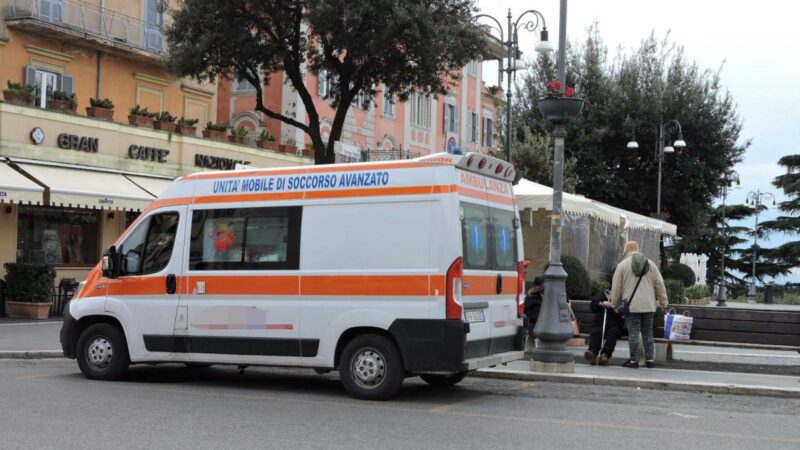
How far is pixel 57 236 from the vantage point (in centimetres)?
2353

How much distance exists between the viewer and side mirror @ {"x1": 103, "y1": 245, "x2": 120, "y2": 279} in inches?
415

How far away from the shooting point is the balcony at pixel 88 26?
23172mm

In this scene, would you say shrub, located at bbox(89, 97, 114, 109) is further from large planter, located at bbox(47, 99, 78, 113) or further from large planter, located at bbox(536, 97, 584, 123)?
large planter, located at bbox(536, 97, 584, 123)

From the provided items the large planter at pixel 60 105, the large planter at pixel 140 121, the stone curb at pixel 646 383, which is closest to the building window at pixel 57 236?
the large planter at pixel 60 105

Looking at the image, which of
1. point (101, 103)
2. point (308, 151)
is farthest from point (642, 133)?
point (101, 103)

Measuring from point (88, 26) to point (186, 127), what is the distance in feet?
13.1

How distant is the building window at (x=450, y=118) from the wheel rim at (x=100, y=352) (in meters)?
34.4

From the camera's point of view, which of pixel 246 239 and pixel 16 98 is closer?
pixel 246 239

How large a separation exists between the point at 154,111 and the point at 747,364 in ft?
65.7

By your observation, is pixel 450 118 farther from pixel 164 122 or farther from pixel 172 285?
pixel 172 285

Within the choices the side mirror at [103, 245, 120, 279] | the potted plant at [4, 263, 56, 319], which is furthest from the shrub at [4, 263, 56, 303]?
the side mirror at [103, 245, 120, 279]

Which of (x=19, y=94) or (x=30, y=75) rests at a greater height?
(x=30, y=75)

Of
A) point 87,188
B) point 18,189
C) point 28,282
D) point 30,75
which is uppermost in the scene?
point 30,75

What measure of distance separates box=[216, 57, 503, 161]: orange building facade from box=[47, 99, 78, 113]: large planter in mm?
6226
